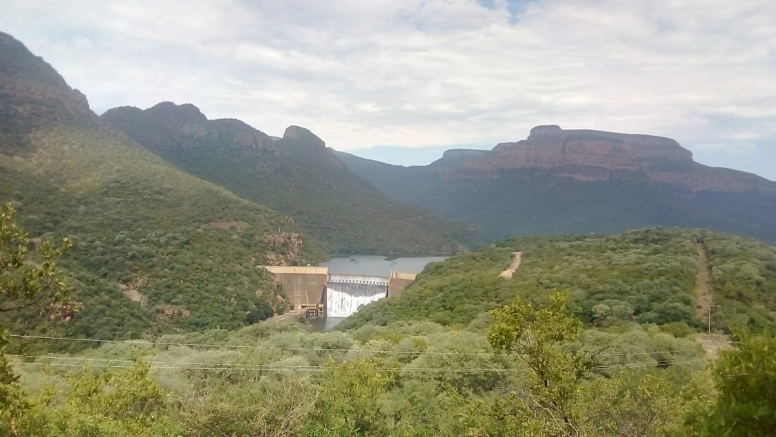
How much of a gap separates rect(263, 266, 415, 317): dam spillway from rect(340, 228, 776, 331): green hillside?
8605mm

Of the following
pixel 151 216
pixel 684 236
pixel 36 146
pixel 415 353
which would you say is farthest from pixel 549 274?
pixel 36 146

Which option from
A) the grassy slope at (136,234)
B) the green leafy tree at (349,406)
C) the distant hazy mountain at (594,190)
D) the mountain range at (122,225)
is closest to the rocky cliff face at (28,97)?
the mountain range at (122,225)

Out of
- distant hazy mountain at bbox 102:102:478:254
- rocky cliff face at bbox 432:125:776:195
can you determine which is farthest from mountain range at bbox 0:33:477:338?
rocky cliff face at bbox 432:125:776:195

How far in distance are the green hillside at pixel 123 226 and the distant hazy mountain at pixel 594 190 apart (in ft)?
253

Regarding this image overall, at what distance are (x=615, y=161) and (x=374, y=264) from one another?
9543 centimetres

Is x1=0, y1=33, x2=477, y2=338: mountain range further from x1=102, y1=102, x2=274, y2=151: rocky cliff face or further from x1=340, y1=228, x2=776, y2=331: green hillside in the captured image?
x1=102, y1=102, x2=274, y2=151: rocky cliff face

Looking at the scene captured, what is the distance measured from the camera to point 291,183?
109812 millimetres

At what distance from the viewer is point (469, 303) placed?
31.6 m

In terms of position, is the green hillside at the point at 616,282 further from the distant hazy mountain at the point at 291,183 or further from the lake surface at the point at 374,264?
the distant hazy mountain at the point at 291,183

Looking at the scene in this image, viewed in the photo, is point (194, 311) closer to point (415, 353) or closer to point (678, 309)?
point (415, 353)

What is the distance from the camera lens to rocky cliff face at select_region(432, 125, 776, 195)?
138 meters

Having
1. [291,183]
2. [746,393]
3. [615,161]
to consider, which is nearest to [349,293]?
[746,393]

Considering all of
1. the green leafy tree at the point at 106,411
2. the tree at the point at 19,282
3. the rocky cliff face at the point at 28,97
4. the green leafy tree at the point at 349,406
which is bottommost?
the green leafy tree at the point at 349,406

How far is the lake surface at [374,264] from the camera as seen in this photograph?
7338cm
